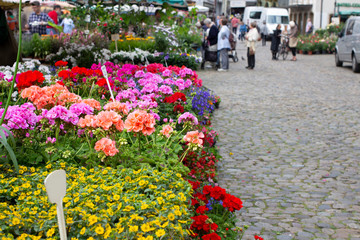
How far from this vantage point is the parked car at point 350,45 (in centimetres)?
1872

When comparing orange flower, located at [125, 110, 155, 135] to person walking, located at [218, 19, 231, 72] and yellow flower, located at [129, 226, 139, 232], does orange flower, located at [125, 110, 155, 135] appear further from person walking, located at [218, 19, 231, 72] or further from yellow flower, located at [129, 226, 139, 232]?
person walking, located at [218, 19, 231, 72]

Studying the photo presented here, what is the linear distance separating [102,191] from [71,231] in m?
0.52

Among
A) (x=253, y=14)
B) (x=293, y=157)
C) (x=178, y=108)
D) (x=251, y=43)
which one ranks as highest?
(x=253, y=14)

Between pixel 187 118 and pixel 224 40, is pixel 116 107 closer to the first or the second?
pixel 187 118

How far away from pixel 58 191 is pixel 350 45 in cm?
1879

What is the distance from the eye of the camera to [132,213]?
3.05 meters

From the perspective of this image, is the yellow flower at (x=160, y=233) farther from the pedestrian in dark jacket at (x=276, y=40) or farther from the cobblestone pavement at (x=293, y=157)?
the pedestrian in dark jacket at (x=276, y=40)

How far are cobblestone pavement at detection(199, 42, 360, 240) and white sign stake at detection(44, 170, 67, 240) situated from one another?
2470mm

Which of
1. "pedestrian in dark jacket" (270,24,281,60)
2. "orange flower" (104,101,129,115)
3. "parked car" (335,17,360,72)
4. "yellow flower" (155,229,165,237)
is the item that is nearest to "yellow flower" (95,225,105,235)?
"yellow flower" (155,229,165,237)

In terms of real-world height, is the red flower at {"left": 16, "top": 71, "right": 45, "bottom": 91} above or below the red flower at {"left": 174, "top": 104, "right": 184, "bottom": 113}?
above

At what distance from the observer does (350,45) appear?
19.6 m

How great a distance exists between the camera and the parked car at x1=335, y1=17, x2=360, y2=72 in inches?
737

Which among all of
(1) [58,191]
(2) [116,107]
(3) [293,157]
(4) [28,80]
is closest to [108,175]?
(2) [116,107]

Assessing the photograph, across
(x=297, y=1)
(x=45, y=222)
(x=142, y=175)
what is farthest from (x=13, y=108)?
(x=297, y=1)
